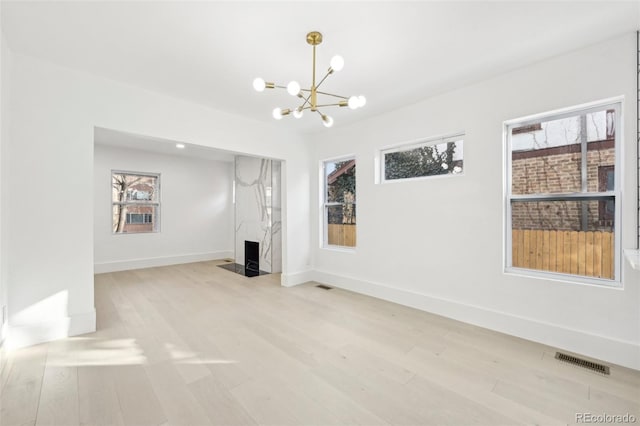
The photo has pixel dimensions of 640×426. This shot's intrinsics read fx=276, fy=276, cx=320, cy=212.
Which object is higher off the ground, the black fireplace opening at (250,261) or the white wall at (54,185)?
the white wall at (54,185)

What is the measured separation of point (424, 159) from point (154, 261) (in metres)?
6.07

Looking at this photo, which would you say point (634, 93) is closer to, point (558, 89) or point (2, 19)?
point (558, 89)

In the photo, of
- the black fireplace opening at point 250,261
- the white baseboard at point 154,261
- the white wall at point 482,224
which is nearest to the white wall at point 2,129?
the black fireplace opening at point 250,261

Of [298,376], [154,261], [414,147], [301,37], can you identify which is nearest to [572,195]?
[414,147]

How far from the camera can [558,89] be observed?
2.56 meters

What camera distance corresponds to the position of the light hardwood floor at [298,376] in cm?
173

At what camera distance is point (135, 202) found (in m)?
6.22

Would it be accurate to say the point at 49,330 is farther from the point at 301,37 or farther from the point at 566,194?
the point at 566,194

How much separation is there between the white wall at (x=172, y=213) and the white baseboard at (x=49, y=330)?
3411 millimetres

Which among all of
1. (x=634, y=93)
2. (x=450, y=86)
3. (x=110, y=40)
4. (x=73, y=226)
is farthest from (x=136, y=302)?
(x=634, y=93)

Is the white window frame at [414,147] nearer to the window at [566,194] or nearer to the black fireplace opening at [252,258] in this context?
the window at [566,194]

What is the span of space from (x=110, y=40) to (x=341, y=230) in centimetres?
369

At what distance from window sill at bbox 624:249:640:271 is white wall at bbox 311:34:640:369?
16 cm

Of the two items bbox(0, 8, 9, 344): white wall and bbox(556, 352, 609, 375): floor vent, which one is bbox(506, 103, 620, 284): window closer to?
bbox(556, 352, 609, 375): floor vent
